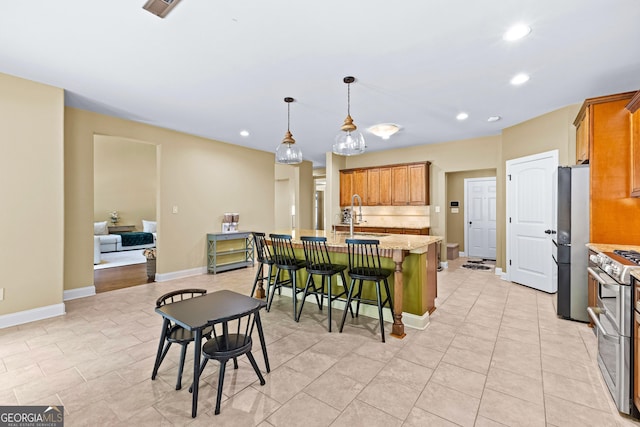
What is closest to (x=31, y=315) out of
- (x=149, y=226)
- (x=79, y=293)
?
(x=79, y=293)

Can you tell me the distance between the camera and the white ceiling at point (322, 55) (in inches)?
83.0

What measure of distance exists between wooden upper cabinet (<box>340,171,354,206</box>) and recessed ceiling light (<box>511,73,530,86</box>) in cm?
409

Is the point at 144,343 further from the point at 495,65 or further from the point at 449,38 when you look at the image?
the point at 495,65

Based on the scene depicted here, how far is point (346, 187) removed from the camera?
23.4 feet

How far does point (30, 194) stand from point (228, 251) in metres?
3.20

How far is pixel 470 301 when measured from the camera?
12.8 feet

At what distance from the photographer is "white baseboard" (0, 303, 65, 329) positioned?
3102 mm

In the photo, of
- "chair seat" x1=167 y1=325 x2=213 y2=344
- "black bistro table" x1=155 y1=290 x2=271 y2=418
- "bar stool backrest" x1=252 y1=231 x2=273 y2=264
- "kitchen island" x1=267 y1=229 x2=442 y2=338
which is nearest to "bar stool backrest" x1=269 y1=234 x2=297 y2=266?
"bar stool backrest" x1=252 y1=231 x2=273 y2=264

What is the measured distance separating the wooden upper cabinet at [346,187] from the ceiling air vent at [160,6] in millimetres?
5360

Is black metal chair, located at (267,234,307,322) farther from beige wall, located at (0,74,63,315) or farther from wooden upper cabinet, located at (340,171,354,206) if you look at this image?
wooden upper cabinet, located at (340,171,354,206)

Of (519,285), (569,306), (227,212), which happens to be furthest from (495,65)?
(227,212)

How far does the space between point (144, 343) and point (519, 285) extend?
213 inches

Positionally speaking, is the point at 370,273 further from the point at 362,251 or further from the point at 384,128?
the point at 384,128

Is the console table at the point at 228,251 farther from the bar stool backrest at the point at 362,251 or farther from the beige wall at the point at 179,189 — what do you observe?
the bar stool backrest at the point at 362,251
